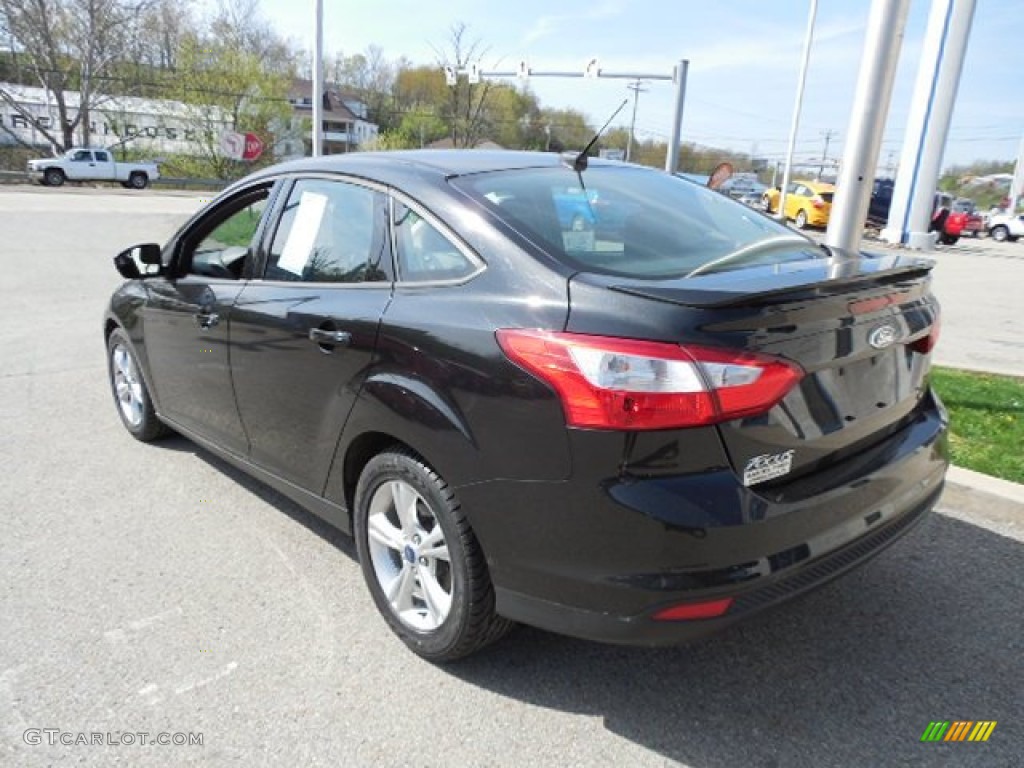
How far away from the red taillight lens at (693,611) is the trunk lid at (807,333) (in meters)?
0.33

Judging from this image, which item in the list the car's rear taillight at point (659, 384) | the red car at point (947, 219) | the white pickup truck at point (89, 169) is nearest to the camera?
the car's rear taillight at point (659, 384)

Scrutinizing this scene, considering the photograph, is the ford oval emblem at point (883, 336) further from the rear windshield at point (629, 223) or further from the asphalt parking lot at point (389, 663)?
the asphalt parking lot at point (389, 663)

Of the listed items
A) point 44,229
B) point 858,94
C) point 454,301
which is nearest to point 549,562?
point 454,301

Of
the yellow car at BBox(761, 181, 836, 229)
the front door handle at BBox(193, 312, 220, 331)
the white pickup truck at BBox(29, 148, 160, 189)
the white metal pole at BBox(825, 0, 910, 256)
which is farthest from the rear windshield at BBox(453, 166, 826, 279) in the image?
the white pickup truck at BBox(29, 148, 160, 189)

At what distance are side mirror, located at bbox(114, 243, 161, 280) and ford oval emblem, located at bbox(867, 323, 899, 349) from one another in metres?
3.49

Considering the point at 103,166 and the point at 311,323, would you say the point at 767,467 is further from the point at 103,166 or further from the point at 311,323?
the point at 103,166

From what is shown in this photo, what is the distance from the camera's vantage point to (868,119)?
5.38 m

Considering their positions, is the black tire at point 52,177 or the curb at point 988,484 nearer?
the curb at point 988,484

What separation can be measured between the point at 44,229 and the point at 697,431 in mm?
18540

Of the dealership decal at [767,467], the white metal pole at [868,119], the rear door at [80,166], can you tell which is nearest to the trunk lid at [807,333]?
the dealership decal at [767,467]

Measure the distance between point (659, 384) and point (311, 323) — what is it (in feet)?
4.96

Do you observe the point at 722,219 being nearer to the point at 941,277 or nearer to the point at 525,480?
the point at 525,480

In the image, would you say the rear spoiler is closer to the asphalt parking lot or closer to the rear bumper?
the rear bumper

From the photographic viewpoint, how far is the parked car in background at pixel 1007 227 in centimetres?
3701
